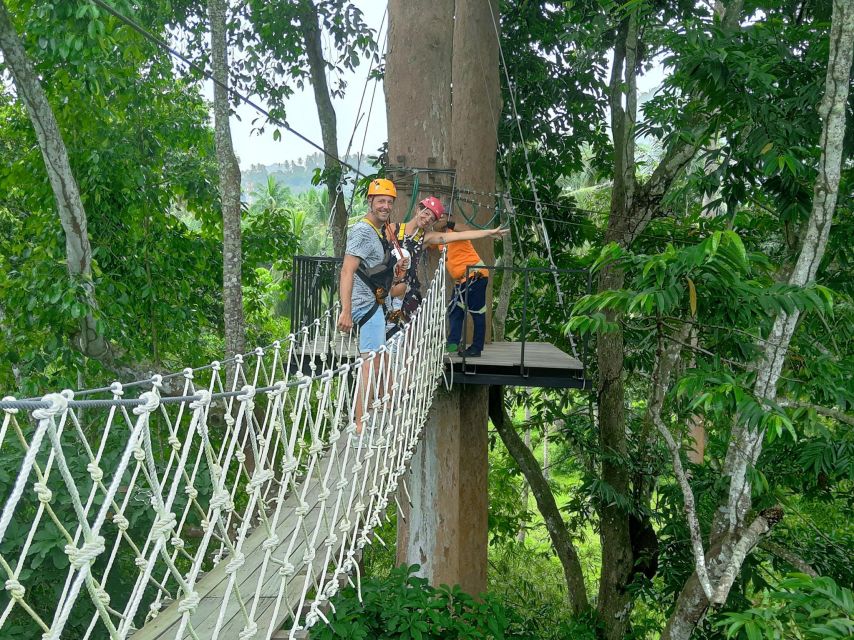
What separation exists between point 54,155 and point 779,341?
12.1ft

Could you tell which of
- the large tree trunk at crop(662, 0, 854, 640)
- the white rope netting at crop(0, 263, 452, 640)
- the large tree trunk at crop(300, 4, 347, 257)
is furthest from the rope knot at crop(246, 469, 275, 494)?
the large tree trunk at crop(300, 4, 347, 257)

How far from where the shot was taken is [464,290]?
166 inches

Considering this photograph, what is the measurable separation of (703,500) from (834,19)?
141 inches

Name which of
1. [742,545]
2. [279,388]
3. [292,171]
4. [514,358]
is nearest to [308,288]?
[514,358]

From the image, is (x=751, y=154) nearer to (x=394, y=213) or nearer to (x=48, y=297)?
(x=394, y=213)

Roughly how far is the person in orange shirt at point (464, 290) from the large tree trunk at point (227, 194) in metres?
1.88

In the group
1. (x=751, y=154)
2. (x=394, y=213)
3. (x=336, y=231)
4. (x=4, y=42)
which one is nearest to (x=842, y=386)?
(x=751, y=154)

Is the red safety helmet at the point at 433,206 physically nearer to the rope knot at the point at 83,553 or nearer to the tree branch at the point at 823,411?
the tree branch at the point at 823,411

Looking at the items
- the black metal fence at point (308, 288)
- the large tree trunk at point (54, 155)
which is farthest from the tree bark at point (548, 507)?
the large tree trunk at point (54, 155)

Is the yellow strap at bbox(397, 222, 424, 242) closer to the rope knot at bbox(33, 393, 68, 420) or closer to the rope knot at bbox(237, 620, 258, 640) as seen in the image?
the rope knot at bbox(237, 620, 258, 640)

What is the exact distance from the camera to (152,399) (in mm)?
1434

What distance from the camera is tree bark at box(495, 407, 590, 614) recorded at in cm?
657

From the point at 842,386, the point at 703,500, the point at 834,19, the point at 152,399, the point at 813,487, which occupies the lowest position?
the point at 703,500

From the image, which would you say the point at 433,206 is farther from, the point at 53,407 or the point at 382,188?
the point at 53,407
